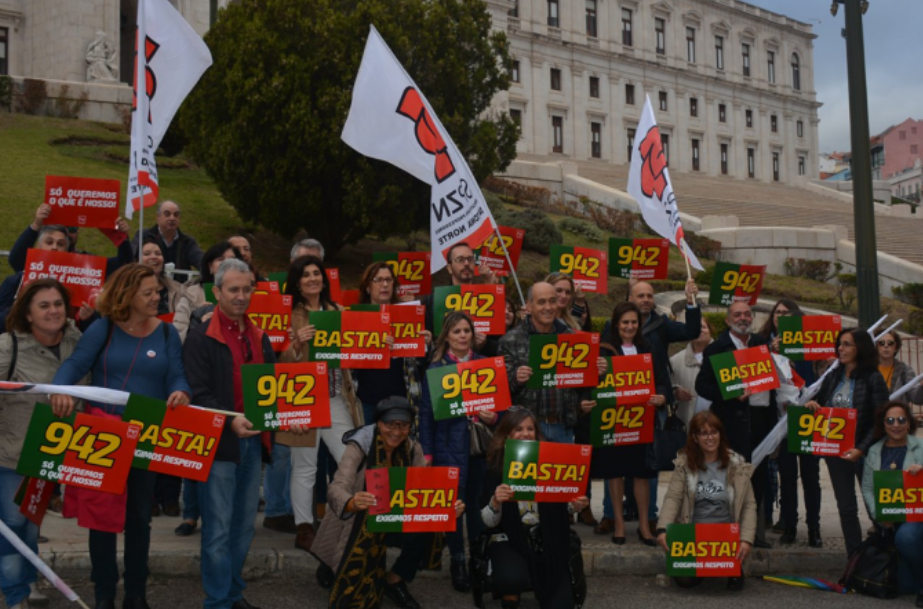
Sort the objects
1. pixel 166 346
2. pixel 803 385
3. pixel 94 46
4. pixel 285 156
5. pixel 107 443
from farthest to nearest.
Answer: pixel 94 46, pixel 285 156, pixel 803 385, pixel 166 346, pixel 107 443

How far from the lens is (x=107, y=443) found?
4.99m

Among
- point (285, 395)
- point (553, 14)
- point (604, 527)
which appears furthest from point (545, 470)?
point (553, 14)

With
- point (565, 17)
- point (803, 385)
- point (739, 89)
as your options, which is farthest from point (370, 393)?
point (739, 89)

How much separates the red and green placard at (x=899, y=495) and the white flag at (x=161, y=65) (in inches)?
229

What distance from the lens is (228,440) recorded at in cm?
530

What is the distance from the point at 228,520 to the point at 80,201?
3564mm

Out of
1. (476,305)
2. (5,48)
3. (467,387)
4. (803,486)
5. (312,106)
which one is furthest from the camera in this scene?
(5,48)

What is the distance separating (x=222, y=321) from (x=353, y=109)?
3.28 meters

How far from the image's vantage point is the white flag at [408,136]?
821 cm

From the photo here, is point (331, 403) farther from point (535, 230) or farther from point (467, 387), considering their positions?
point (535, 230)

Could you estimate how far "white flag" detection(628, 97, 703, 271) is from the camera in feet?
30.5

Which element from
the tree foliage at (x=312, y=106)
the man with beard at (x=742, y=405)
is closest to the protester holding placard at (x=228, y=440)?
the man with beard at (x=742, y=405)

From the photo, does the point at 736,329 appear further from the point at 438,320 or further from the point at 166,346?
the point at 166,346

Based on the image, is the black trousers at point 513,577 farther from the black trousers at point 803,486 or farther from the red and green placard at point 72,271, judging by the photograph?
the red and green placard at point 72,271
